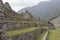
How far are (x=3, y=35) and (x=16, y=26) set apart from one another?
10486mm

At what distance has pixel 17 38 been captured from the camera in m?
12.5

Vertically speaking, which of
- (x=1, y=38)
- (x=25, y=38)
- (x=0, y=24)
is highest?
(x=0, y=24)

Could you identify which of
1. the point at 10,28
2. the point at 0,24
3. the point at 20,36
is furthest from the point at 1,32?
the point at 10,28

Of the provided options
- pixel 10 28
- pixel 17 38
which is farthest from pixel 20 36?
pixel 10 28

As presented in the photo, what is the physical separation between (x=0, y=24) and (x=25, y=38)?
609cm

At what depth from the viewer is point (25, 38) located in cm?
1462

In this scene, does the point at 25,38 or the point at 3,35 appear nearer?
the point at 3,35

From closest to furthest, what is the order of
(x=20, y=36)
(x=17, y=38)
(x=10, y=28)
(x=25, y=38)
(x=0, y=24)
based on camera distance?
(x=0, y=24), (x=17, y=38), (x=20, y=36), (x=25, y=38), (x=10, y=28)

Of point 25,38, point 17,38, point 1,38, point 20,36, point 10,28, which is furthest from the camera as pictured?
point 10,28

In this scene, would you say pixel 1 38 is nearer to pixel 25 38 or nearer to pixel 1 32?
pixel 1 32

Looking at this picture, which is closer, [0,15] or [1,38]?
[1,38]

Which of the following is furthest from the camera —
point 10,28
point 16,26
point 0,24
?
point 16,26

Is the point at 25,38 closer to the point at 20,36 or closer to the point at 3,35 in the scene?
the point at 20,36

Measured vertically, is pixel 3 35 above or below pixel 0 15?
below
